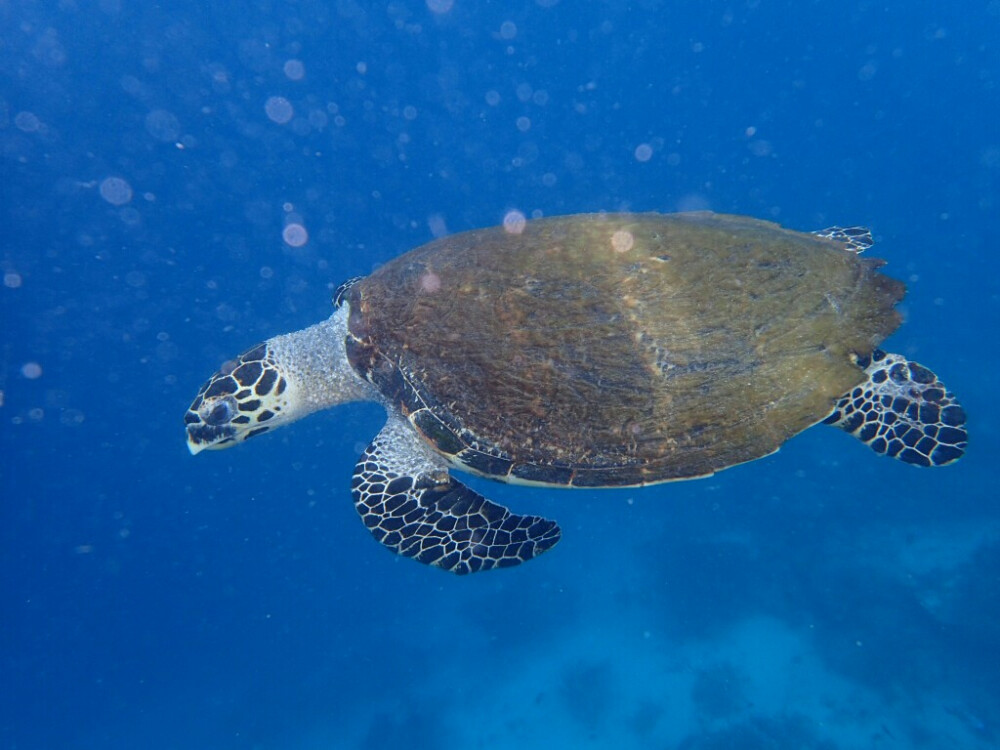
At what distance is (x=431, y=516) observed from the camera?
15.7 ft

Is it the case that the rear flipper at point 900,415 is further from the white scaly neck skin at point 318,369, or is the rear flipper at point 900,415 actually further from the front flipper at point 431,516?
the white scaly neck skin at point 318,369

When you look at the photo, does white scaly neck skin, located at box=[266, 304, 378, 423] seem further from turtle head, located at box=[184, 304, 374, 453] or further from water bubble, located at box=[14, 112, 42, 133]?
water bubble, located at box=[14, 112, 42, 133]

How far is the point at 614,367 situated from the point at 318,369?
3461mm

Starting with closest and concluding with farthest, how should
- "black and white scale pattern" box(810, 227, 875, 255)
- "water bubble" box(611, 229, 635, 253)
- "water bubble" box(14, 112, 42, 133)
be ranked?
"water bubble" box(611, 229, 635, 253), "black and white scale pattern" box(810, 227, 875, 255), "water bubble" box(14, 112, 42, 133)

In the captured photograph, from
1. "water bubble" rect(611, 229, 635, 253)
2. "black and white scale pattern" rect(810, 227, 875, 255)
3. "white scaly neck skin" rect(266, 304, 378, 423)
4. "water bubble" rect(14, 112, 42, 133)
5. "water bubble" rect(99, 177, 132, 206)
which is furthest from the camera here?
"water bubble" rect(99, 177, 132, 206)

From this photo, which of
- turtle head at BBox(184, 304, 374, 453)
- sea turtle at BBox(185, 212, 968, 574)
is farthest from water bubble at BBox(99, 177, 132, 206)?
sea turtle at BBox(185, 212, 968, 574)

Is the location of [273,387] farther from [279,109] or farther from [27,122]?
[279,109]

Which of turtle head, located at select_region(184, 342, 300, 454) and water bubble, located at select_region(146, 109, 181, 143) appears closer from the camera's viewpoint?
turtle head, located at select_region(184, 342, 300, 454)

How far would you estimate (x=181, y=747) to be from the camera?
18.7 meters

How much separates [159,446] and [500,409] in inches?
1088

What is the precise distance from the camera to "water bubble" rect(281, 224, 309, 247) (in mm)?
26422

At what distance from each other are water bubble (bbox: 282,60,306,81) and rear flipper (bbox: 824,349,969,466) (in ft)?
107

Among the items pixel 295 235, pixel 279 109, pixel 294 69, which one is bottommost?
pixel 295 235

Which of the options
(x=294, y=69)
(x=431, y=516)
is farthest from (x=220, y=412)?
(x=294, y=69)
